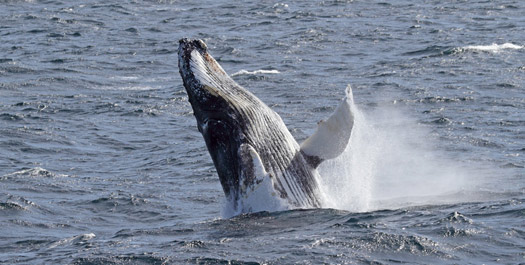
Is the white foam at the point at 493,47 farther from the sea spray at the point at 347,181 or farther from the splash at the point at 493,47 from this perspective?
the sea spray at the point at 347,181

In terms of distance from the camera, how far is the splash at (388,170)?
1444 centimetres

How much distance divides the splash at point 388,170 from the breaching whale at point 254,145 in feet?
1.43

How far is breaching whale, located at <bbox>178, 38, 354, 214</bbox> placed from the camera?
12570 millimetres

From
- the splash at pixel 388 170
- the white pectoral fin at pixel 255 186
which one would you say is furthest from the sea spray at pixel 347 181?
the white pectoral fin at pixel 255 186

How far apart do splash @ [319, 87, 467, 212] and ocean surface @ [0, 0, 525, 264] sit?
0.05 metres

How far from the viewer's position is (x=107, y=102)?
30.4m

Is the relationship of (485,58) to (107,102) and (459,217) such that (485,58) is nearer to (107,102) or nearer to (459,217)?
(107,102)

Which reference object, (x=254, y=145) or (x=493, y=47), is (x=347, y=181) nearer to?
(x=254, y=145)

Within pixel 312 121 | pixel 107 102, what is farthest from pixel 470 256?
pixel 107 102

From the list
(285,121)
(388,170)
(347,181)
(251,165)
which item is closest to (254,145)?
(251,165)

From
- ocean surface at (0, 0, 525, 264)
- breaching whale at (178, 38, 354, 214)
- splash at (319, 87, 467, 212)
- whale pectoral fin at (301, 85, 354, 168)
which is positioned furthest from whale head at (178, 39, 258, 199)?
splash at (319, 87, 467, 212)

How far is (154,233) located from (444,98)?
16924mm

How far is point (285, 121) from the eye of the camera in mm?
26062

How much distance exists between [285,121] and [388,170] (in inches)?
257
